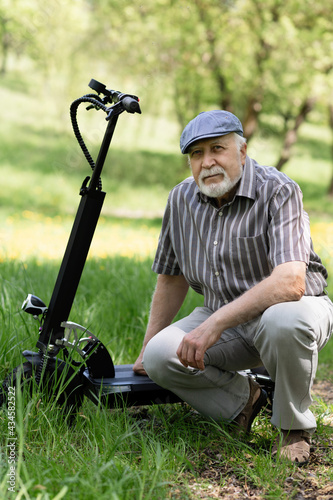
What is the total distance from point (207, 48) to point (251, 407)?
34.1 ft

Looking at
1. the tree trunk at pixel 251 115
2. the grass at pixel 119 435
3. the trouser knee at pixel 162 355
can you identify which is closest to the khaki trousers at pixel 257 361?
the trouser knee at pixel 162 355

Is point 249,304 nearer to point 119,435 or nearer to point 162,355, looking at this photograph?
point 162,355

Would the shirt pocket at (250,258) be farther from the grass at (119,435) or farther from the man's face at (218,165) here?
the grass at (119,435)

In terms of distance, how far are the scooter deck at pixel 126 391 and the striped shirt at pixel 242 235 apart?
0.46 m

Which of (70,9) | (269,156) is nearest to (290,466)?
(70,9)

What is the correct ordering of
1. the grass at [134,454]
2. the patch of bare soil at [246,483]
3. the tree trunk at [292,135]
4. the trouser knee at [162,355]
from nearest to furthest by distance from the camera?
the grass at [134,454] → the patch of bare soil at [246,483] → the trouser knee at [162,355] → the tree trunk at [292,135]

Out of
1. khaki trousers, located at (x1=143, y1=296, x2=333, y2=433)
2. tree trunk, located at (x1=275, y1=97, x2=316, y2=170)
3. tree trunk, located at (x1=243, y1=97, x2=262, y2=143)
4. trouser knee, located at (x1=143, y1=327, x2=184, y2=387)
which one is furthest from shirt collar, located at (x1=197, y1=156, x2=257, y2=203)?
tree trunk, located at (x1=275, y1=97, x2=316, y2=170)

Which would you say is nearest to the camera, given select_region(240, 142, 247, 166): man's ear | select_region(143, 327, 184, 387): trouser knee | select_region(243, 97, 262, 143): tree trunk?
select_region(143, 327, 184, 387): trouser knee

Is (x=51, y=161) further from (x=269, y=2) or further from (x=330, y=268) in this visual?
(x=330, y=268)

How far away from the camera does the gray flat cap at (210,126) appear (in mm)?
2500

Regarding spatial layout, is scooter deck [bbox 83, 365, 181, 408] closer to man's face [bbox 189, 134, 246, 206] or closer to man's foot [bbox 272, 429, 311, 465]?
man's foot [bbox 272, 429, 311, 465]

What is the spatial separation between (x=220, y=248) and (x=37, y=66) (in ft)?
70.1

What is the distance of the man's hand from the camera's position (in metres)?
2.33

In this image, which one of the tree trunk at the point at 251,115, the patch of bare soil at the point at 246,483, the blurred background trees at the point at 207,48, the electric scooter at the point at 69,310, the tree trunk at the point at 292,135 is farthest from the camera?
the tree trunk at the point at 292,135
